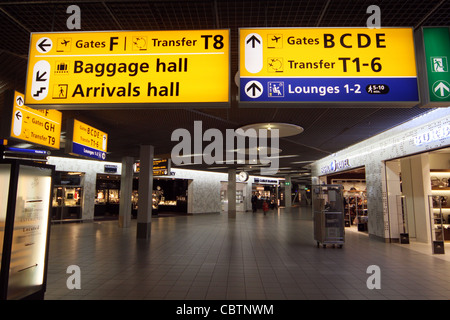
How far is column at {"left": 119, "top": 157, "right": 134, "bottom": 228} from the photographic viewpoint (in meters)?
13.1

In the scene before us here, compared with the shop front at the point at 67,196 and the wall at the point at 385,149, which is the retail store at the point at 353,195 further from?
the shop front at the point at 67,196

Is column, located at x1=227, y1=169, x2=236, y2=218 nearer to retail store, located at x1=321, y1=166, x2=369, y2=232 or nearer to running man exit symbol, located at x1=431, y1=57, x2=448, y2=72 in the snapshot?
retail store, located at x1=321, y1=166, x2=369, y2=232

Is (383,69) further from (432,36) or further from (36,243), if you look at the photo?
(36,243)

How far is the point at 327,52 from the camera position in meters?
2.57

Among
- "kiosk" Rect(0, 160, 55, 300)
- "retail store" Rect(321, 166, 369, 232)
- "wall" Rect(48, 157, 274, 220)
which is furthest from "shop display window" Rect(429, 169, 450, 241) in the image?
"wall" Rect(48, 157, 274, 220)

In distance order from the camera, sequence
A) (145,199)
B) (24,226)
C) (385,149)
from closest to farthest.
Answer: (24,226), (385,149), (145,199)

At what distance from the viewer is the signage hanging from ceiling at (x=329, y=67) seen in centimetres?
246

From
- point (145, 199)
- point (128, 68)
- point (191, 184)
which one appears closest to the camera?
point (128, 68)

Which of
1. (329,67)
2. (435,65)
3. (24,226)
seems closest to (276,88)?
(329,67)

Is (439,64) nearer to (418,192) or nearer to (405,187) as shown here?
(418,192)

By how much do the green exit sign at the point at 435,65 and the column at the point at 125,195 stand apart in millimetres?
Result: 12768

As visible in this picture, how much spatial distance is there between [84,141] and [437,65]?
5961 mm

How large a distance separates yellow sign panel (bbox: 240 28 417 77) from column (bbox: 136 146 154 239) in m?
Answer: 8.31

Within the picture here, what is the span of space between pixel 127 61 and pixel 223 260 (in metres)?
5.19
